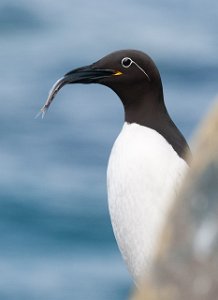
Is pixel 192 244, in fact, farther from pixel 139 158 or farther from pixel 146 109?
pixel 146 109

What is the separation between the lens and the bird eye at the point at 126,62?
27.8 ft

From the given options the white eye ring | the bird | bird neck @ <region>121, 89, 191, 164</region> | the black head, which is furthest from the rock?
the white eye ring

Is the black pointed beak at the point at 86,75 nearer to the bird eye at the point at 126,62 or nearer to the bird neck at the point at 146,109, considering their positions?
the bird eye at the point at 126,62

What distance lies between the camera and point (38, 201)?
20328 millimetres

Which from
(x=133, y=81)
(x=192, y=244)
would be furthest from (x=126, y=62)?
(x=192, y=244)

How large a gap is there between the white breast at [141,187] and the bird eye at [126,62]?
0.37 m

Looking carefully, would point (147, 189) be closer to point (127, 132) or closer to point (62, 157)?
point (127, 132)

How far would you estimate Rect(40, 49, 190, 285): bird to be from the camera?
26.8 ft

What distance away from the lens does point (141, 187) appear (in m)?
8.17

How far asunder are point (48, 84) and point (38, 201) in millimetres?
3680

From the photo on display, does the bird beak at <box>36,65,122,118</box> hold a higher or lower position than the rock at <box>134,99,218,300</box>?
higher

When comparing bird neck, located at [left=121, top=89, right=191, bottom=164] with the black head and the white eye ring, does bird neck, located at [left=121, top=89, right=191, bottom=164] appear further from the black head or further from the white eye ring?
the white eye ring

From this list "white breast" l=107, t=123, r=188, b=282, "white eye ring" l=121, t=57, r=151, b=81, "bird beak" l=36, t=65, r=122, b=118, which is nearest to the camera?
"white breast" l=107, t=123, r=188, b=282

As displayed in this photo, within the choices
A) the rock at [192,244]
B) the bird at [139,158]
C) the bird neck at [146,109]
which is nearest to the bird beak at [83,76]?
the bird at [139,158]
